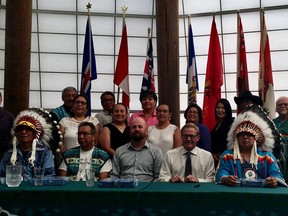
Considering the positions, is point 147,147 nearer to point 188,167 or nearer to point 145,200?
point 188,167

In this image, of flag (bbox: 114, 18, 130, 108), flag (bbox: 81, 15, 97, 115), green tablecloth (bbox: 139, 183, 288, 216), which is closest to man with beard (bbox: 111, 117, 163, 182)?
green tablecloth (bbox: 139, 183, 288, 216)

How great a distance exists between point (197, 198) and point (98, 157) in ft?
5.03

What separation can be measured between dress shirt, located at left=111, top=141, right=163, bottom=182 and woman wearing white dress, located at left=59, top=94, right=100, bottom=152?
2.07ft

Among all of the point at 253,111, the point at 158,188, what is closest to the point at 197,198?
the point at 158,188

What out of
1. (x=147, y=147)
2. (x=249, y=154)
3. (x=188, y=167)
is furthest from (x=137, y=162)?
(x=249, y=154)

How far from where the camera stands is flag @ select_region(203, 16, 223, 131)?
25.6ft

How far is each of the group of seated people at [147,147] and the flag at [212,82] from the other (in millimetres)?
2433

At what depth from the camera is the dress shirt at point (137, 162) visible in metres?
4.57

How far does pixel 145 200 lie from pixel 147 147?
4.45 ft

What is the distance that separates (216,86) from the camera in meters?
8.07

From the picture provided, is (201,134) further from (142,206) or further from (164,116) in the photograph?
(142,206)

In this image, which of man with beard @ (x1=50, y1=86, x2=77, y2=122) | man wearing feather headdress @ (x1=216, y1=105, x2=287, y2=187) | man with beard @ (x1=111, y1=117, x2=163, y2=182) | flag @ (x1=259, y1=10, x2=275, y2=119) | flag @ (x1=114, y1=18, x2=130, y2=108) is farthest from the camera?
flag @ (x1=114, y1=18, x2=130, y2=108)

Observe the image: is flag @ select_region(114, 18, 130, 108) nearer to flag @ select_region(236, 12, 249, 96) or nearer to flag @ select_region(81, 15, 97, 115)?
flag @ select_region(81, 15, 97, 115)

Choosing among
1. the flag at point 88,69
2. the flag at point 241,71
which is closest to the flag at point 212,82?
the flag at point 241,71
